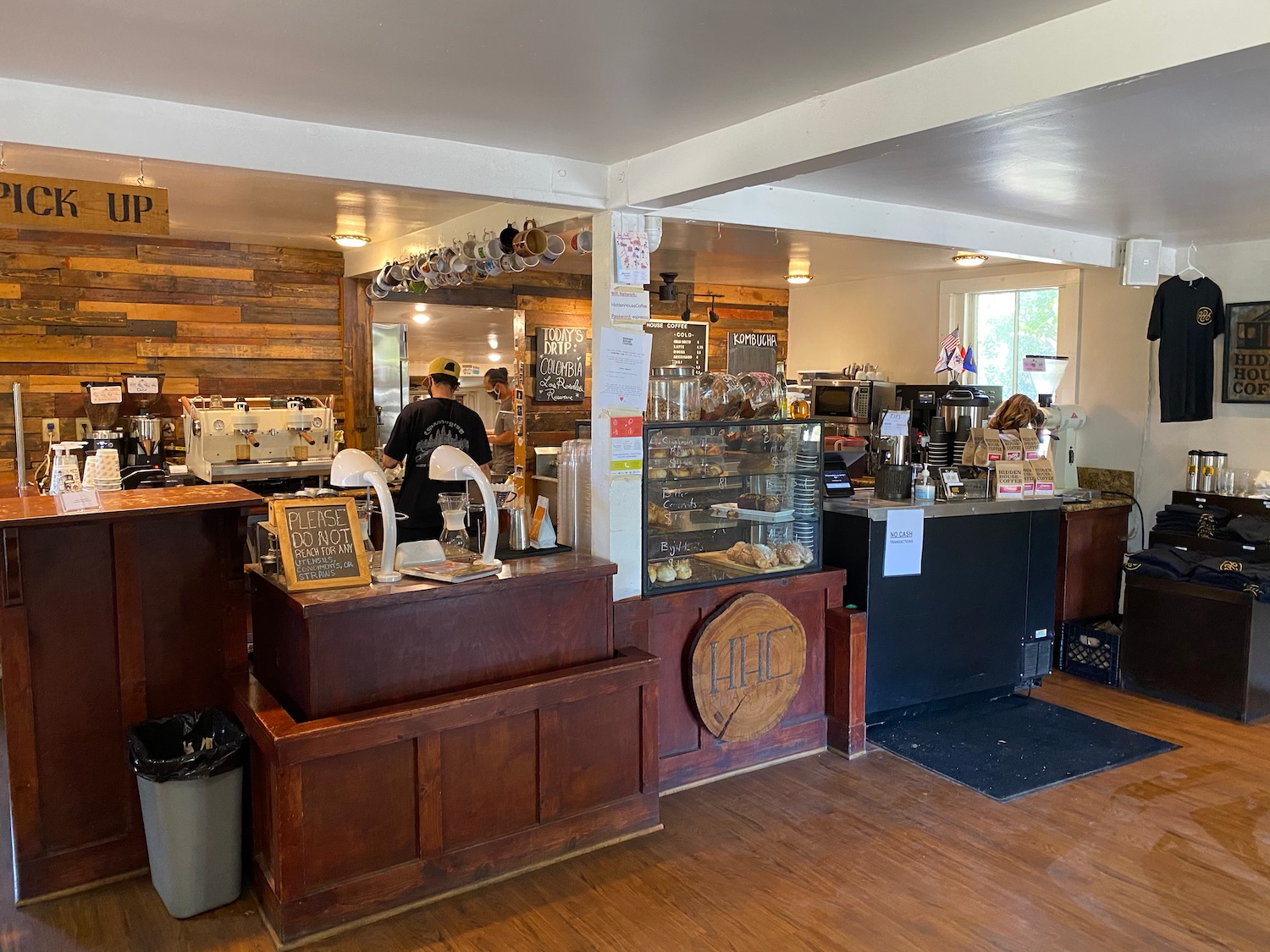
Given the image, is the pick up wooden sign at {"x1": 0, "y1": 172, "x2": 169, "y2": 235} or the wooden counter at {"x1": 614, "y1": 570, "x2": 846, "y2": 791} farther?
the wooden counter at {"x1": 614, "y1": 570, "x2": 846, "y2": 791}

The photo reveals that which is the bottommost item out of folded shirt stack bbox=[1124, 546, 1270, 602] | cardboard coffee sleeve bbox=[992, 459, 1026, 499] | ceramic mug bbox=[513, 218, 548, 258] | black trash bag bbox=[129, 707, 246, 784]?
black trash bag bbox=[129, 707, 246, 784]

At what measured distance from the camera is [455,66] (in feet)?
7.88

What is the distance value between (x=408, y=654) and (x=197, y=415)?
2.96 meters

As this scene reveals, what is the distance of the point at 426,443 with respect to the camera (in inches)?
185

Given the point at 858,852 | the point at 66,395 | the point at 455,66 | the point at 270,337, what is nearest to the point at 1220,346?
the point at 858,852

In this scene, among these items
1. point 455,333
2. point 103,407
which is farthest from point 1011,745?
point 103,407

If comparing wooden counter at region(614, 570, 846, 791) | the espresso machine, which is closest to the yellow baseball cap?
the espresso machine

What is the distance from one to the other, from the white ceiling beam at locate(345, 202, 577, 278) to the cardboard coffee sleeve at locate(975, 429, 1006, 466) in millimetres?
2434

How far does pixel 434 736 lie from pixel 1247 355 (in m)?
5.01

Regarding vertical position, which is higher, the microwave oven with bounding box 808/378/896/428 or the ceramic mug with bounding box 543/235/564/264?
the ceramic mug with bounding box 543/235/564/264

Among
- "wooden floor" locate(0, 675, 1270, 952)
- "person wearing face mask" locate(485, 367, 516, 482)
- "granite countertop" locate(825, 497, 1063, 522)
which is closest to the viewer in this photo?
"wooden floor" locate(0, 675, 1270, 952)

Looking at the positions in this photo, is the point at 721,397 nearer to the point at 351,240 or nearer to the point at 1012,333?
the point at 351,240

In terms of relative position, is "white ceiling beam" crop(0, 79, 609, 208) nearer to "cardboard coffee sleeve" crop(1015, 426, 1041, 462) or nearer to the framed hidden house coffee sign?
"cardboard coffee sleeve" crop(1015, 426, 1041, 462)

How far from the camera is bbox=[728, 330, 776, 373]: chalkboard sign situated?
7.75 metres
